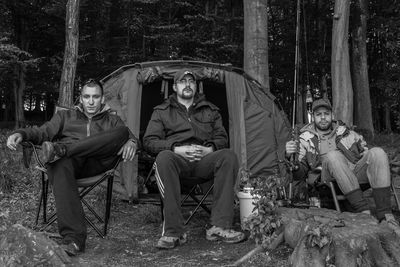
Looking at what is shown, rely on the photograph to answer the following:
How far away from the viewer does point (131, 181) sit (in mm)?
4457

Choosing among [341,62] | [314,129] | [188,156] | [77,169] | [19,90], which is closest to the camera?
[77,169]

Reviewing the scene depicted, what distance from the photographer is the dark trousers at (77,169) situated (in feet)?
10.6

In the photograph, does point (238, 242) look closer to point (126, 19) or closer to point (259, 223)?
point (259, 223)

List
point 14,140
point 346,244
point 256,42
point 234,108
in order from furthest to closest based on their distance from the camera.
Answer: point 256,42, point 234,108, point 14,140, point 346,244

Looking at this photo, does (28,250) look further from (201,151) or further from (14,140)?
(201,151)

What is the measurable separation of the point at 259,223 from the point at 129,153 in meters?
1.05

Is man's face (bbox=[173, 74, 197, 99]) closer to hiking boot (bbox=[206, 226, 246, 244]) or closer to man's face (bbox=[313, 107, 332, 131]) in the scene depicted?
man's face (bbox=[313, 107, 332, 131])

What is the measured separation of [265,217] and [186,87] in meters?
1.40

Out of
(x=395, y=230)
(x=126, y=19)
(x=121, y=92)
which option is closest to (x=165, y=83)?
(x=121, y=92)

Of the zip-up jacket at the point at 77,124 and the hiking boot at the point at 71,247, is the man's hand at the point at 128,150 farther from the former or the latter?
the hiking boot at the point at 71,247

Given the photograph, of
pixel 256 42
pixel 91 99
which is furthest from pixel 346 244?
pixel 256 42

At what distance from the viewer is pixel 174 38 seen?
1425 cm

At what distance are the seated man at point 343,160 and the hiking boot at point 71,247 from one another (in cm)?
174

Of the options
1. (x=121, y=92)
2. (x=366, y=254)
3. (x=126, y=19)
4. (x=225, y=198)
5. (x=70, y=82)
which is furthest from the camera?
(x=126, y=19)
